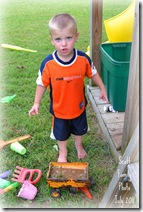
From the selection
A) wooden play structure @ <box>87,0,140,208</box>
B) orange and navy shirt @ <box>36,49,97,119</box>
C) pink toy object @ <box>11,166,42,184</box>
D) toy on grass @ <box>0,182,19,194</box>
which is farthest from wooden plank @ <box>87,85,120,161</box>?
toy on grass @ <box>0,182,19,194</box>

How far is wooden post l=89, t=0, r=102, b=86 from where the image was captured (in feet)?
8.52

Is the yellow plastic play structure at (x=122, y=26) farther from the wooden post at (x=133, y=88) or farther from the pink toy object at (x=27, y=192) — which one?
the pink toy object at (x=27, y=192)

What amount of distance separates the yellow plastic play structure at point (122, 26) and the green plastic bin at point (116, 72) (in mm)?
66

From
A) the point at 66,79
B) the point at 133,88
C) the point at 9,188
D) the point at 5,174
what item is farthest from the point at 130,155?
the point at 5,174

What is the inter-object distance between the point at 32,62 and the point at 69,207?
2.27 meters

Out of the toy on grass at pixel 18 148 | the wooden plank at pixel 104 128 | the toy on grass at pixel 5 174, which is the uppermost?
the wooden plank at pixel 104 128

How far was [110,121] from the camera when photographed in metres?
2.42

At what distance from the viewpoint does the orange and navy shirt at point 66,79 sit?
178 centimetres

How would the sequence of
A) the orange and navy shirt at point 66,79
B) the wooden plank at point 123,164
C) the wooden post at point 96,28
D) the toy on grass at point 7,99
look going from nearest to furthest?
the wooden plank at point 123,164 → the orange and navy shirt at point 66,79 → the wooden post at point 96,28 → the toy on grass at point 7,99

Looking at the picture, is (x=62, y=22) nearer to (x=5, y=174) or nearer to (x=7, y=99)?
(x=5, y=174)

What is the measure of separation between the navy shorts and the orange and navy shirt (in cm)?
7

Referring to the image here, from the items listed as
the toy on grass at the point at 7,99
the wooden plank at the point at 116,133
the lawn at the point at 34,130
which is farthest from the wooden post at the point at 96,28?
the toy on grass at the point at 7,99

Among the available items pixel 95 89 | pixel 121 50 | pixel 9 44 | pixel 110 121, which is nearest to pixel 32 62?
pixel 9 44

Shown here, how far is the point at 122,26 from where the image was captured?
2.61m
